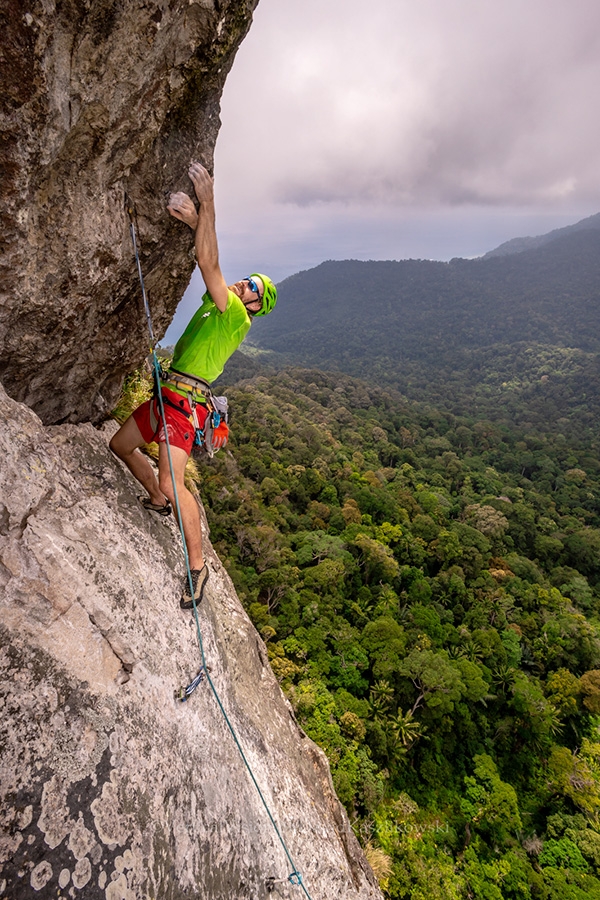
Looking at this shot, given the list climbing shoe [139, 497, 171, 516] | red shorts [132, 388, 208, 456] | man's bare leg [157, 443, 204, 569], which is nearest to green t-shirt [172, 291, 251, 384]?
red shorts [132, 388, 208, 456]

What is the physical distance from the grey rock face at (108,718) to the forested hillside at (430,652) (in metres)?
14.3

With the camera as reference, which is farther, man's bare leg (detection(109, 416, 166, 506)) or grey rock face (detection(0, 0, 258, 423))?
man's bare leg (detection(109, 416, 166, 506))

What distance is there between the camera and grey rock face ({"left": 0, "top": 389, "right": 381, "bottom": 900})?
2240 millimetres

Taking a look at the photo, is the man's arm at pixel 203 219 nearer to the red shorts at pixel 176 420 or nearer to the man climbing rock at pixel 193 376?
the man climbing rock at pixel 193 376

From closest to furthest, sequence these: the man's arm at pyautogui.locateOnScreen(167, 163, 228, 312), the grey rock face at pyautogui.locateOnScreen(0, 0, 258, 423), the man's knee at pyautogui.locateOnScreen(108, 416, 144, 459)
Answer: the grey rock face at pyautogui.locateOnScreen(0, 0, 258, 423) < the man's arm at pyautogui.locateOnScreen(167, 163, 228, 312) < the man's knee at pyautogui.locateOnScreen(108, 416, 144, 459)

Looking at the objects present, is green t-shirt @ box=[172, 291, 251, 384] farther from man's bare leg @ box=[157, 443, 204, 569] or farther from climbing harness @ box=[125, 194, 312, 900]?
man's bare leg @ box=[157, 443, 204, 569]

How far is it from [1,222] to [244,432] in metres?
46.3

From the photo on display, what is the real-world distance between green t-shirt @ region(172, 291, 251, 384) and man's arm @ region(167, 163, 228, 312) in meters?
0.31

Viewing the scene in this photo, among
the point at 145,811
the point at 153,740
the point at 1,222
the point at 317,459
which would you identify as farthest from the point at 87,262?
the point at 317,459

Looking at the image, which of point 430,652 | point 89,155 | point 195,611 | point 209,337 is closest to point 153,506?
point 195,611

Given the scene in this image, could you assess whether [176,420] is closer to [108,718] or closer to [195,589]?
[195,589]

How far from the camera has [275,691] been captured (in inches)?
251

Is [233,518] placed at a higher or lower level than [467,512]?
higher

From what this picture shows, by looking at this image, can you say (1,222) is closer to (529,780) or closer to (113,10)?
(113,10)
